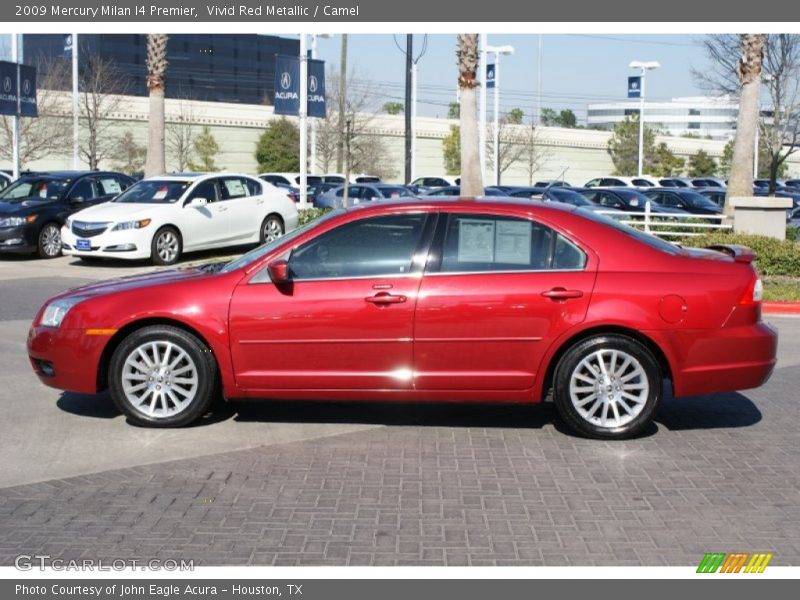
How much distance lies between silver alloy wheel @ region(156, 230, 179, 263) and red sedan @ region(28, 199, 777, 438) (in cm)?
1136

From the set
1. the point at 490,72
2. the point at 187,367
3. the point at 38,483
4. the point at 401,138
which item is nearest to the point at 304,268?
the point at 187,367

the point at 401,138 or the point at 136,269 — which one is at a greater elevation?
the point at 401,138

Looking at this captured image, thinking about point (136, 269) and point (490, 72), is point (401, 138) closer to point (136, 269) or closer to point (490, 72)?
point (490, 72)

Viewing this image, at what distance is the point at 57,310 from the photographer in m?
7.65

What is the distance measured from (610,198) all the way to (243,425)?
24.0 m

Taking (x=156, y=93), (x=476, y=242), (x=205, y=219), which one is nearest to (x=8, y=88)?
(x=156, y=93)

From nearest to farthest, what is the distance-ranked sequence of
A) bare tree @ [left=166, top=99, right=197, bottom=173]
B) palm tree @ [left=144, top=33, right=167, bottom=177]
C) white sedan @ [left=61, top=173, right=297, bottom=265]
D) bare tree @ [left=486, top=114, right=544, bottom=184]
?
white sedan @ [left=61, top=173, right=297, bottom=265], palm tree @ [left=144, top=33, right=167, bottom=177], bare tree @ [left=166, top=99, right=197, bottom=173], bare tree @ [left=486, top=114, right=544, bottom=184]

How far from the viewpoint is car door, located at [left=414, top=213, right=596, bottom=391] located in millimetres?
7160

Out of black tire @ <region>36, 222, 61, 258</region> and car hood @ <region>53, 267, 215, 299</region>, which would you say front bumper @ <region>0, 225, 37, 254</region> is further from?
car hood @ <region>53, 267, 215, 299</region>

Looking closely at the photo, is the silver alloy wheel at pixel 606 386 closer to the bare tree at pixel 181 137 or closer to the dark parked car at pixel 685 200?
the dark parked car at pixel 685 200

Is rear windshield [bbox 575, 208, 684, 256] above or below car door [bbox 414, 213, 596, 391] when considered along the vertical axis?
above

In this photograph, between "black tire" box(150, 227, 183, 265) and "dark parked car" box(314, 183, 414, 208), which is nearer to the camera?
"black tire" box(150, 227, 183, 265)

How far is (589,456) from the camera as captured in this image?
6953 mm

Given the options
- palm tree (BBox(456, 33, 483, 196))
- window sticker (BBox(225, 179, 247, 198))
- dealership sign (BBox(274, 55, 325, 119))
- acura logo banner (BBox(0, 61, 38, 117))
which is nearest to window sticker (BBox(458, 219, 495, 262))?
window sticker (BBox(225, 179, 247, 198))
